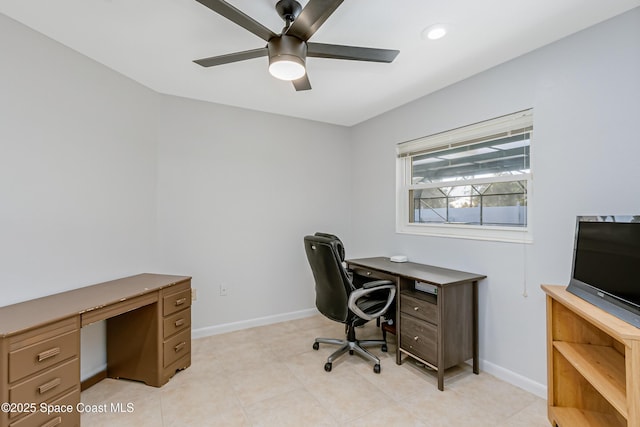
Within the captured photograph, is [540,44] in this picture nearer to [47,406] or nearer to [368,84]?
[368,84]

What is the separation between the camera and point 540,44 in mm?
2043

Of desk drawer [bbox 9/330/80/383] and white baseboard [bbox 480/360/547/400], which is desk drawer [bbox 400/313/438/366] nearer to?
white baseboard [bbox 480/360/547/400]

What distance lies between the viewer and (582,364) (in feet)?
4.78

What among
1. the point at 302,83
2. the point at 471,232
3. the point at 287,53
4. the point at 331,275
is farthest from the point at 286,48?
the point at 471,232

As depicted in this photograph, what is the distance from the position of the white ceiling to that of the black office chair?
4.72 feet

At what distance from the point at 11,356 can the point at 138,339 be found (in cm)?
94

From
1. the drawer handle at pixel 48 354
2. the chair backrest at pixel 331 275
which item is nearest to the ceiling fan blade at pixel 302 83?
the chair backrest at pixel 331 275

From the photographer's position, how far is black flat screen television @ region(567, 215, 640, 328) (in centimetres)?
128

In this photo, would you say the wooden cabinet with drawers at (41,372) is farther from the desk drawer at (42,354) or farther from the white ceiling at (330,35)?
the white ceiling at (330,35)

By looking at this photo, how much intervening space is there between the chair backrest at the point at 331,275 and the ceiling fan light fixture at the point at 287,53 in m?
1.23

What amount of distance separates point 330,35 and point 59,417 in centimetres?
269

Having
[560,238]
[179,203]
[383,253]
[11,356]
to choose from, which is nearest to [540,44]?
[560,238]

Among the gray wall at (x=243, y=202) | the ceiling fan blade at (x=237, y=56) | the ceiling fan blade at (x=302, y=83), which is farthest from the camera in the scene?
the gray wall at (x=243, y=202)

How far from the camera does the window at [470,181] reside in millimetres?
2295
